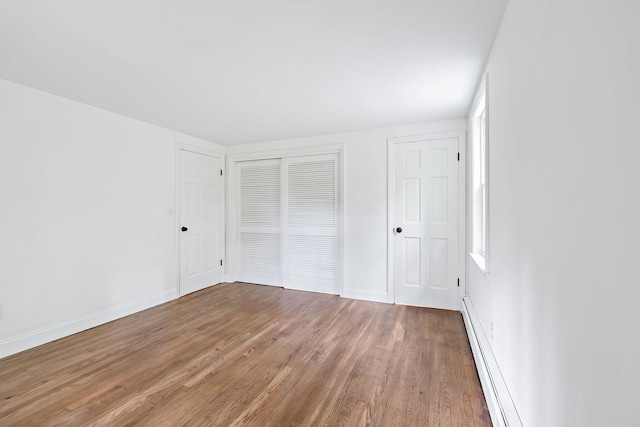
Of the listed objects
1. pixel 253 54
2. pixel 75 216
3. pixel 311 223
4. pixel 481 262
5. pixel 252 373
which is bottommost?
pixel 252 373

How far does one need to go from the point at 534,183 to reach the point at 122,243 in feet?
12.5

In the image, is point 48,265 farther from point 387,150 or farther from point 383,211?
point 387,150

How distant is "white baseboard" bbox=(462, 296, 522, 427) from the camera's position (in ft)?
4.69

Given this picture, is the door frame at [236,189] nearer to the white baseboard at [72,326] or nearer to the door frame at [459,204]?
the door frame at [459,204]

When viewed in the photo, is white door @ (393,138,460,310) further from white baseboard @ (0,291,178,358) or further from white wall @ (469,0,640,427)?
white baseboard @ (0,291,178,358)

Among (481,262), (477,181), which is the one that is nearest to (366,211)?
(477,181)

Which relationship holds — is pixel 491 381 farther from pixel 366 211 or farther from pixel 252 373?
pixel 366 211

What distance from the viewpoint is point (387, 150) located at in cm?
375

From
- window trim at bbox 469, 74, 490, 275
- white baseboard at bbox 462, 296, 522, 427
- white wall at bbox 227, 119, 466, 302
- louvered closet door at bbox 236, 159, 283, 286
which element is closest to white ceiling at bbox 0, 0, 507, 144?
window trim at bbox 469, 74, 490, 275

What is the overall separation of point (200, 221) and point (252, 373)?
278cm

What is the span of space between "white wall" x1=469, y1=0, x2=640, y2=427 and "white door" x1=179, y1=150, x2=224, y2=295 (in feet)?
12.7

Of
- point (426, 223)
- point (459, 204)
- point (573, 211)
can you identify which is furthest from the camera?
point (426, 223)

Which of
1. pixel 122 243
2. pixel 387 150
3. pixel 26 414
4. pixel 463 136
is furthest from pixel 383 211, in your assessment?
pixel 26 414

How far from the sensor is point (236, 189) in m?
4.81
